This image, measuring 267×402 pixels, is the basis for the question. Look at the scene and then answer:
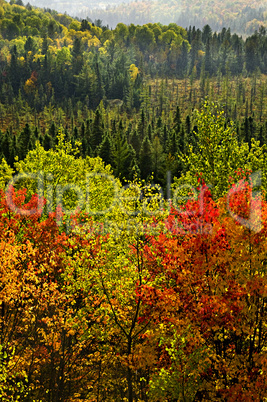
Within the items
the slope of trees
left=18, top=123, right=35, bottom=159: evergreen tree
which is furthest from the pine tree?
the slope of trees

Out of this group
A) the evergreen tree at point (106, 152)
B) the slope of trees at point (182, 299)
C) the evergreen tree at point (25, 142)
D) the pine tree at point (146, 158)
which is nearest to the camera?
the slope of trees at point (182, 299)

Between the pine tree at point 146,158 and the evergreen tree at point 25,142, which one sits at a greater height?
the evergreen tree at point 25,142

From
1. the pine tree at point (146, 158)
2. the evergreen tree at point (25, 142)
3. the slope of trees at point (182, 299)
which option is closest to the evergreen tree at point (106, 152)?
the pine tree at point (146, 158)

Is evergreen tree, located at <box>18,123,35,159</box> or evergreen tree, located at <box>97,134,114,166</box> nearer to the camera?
evergreen tree, located at <box>18,123,35,159</box>

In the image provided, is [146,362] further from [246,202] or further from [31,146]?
[31,146]

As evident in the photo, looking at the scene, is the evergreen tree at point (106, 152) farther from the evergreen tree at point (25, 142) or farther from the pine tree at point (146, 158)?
the evergreen tree at point (25, 142)

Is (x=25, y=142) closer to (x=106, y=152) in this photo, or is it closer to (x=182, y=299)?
(x=106, y=152)

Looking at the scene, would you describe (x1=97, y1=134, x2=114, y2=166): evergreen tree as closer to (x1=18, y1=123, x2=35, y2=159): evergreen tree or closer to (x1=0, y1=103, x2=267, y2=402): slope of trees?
(x1=18, y1=123, x2=35, y2=159): evergreen tree

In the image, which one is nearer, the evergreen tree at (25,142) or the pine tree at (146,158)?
the evergreen tree at (25,142)

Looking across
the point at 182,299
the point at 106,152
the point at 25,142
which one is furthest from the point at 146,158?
the point at 182,299

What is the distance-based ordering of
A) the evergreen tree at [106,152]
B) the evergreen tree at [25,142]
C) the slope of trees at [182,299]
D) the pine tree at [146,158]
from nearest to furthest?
the slope of trees at [182,299] → the evergreen tree at [25,142] → the evergreen tree at [106,152] → the pine tree at [146,158]

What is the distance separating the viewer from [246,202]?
1636 centimetres

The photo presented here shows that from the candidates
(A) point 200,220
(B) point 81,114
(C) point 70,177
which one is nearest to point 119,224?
(A) point 200,220

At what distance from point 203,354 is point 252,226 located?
5739mm
